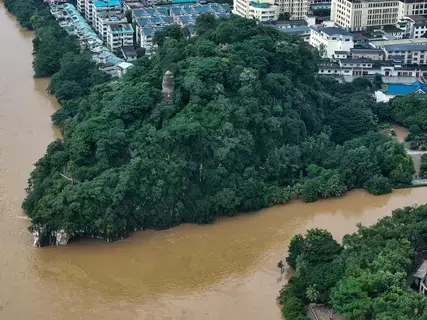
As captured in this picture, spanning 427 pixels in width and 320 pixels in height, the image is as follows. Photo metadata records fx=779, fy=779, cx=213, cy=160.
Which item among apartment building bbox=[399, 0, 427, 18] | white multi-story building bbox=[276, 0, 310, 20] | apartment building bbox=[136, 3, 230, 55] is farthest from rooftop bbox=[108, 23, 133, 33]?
apartment building bbox=[399, 0, 427, 18]

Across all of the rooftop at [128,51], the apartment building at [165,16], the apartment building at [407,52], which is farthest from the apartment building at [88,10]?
the apartment building at [407,52]

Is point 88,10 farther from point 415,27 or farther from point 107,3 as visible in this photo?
point 415,27

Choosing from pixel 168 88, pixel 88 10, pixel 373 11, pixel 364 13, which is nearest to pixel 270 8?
pixel 364 13

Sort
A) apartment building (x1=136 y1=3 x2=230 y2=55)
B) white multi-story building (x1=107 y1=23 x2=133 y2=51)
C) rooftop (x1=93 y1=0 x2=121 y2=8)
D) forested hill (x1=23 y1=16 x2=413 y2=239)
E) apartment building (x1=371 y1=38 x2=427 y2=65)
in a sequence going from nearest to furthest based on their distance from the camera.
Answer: forested hill (x1=23 y1=16 x2=413 y2=239) → apartment building (x1=371 y1=38 x2=427 y2=65) → apartment building (x1=136 y1=3 x2=230 y2=55) → white multi-story building (x1=107 y1=23 x2=133 y2=51) → rooftop (x1=93 y1=0 x2=121 y2=8)

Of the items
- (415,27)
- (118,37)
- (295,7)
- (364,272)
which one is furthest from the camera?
(295,7)

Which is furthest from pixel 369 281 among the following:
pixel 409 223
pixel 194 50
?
pixel 194 50

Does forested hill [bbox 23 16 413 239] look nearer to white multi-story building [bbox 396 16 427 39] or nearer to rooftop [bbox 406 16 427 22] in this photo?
white multi-story building [bbox 396 16 427 39]
